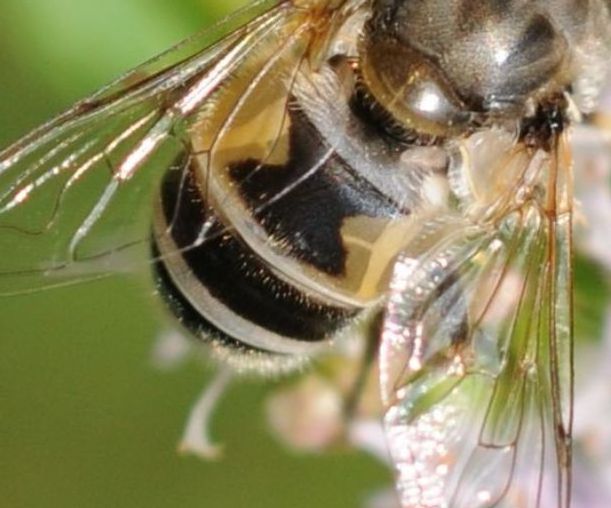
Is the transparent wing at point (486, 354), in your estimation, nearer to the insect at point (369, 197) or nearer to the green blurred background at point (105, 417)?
the insect at point (369, 197)

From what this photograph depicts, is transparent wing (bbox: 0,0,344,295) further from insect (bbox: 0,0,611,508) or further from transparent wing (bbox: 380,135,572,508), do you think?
transparent wing (bbox: 380,135,572,508)

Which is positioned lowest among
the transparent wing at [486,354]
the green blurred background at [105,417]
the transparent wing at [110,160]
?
the transparent wing at [486,354]

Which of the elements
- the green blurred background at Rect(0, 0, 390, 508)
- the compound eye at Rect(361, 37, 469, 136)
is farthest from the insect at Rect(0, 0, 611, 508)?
the green blurred background at Rect(0, 0, 390, 508)

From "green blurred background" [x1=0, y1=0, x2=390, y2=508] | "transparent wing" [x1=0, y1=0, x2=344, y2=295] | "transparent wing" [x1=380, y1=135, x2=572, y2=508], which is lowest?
"transparent wing" [x1=380, y1=135, x2=572, y2=508]

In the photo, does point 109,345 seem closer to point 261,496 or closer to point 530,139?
point 261,496

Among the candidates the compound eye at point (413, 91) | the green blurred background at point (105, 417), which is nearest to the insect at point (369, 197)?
the compound eye at point (413, 91)

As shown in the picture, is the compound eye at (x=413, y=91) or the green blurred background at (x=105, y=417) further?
the green blurred background at (x=105, y=417)

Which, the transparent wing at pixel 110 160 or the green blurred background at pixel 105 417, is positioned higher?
the green blurred background at pixel 105 417

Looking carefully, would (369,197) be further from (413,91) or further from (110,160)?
(110,160)

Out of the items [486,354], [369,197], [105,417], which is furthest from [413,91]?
[105,417]
